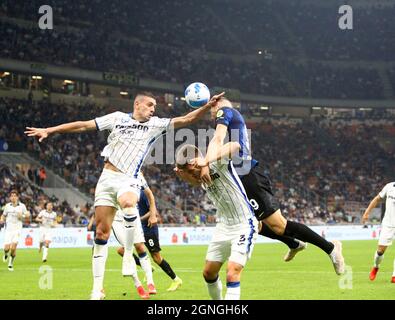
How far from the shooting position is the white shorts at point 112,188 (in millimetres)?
10578

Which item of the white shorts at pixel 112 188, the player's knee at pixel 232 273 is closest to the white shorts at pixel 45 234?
the white shorts at pixel 112 188

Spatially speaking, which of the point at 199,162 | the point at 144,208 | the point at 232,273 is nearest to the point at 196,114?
the point at 199,162

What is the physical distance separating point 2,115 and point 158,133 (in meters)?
32.9

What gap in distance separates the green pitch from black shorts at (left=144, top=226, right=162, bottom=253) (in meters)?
0.81

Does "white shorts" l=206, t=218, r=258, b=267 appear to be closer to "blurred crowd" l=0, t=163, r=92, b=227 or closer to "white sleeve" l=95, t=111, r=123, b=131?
Result: "white sleeve" l=95, t=111, r=123, b=131

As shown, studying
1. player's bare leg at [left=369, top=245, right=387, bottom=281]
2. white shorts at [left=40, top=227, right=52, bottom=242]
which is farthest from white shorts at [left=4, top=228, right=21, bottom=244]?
player's bare leg at [left=369, top=245, right=387, bottom=281]

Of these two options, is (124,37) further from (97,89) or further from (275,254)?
(275,254)

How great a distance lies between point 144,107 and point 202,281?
5703 millimetres

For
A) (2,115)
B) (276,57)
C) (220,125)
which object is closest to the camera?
(220,125)

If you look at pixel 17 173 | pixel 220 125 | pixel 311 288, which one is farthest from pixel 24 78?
pixel 220 125

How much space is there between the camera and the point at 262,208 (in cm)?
1119

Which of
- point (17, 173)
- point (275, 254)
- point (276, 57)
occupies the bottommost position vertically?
point (275, 254)

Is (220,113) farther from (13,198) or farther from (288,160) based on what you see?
(288,160)
